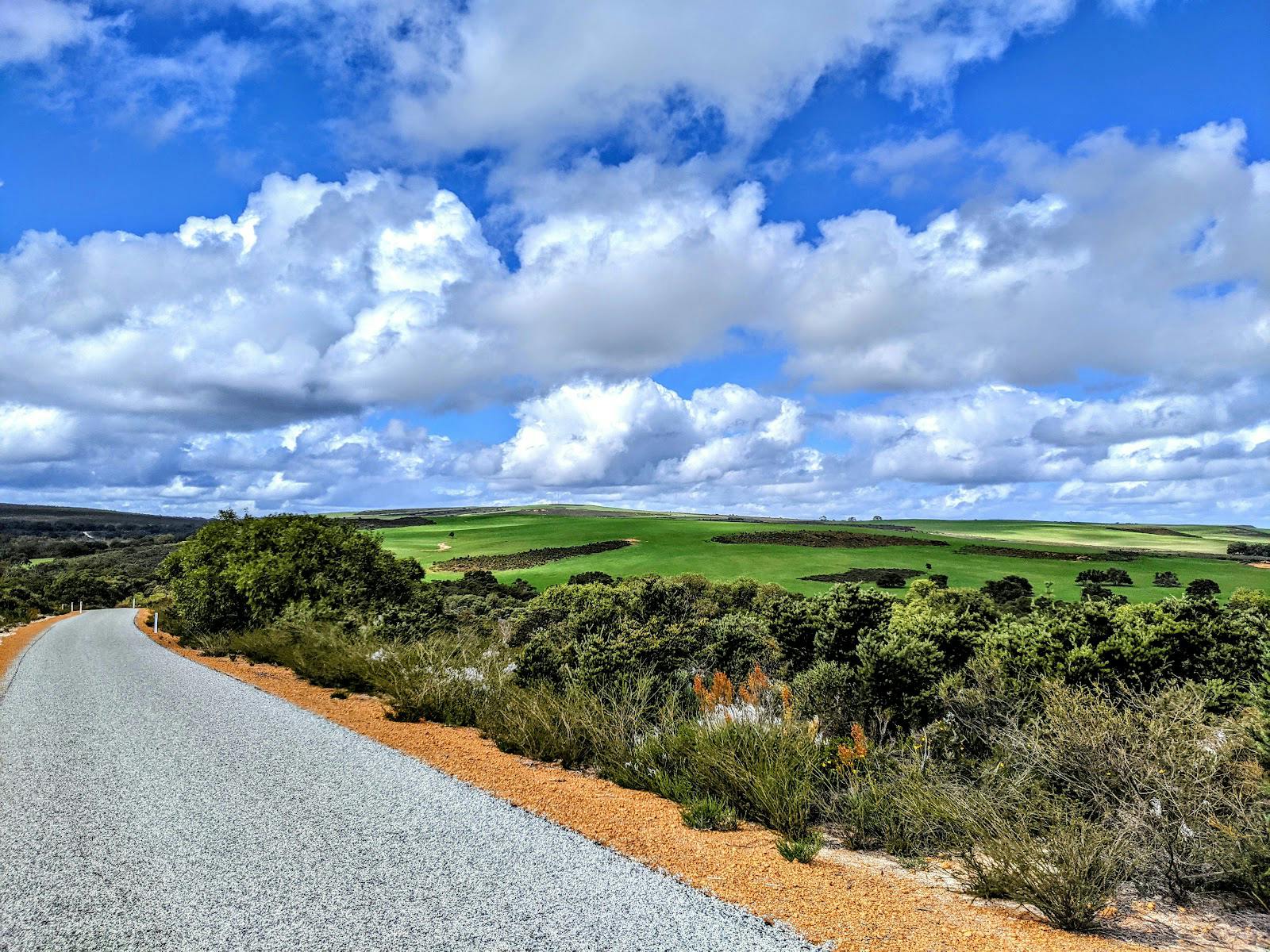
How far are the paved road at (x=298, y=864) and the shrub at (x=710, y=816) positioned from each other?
4.13ft

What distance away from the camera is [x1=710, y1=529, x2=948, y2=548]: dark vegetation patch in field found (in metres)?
87.1

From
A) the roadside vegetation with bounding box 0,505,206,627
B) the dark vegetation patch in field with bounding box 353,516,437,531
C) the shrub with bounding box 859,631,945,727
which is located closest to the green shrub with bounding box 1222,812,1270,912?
the shrub with bounding box 859,631,945,727

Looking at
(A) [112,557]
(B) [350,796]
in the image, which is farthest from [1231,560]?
(A) [112,557]

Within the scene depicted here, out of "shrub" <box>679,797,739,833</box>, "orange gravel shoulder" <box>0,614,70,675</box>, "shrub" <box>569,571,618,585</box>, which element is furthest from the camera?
"shrub" <box>569,571,618,585</box>

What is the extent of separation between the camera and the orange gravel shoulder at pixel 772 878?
17.3ft

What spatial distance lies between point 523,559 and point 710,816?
254 ft

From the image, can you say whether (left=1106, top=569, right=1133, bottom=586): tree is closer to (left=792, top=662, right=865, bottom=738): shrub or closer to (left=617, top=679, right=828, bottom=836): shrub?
(left=792, top=662, right=865, bottom=738): shrub

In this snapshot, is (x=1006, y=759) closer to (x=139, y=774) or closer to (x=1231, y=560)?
(x=139, y=774)

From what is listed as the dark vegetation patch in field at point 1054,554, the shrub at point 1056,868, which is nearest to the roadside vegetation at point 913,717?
the shrub at point 1056,868

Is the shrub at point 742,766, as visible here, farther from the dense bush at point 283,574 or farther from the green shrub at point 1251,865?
the dense bush at point 283,574

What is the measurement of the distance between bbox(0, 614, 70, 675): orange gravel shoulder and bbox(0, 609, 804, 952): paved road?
18.6m

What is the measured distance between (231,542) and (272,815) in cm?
3285

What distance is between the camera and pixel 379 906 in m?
5.51

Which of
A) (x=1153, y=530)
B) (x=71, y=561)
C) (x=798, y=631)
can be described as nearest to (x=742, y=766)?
(x=798, y=631)
